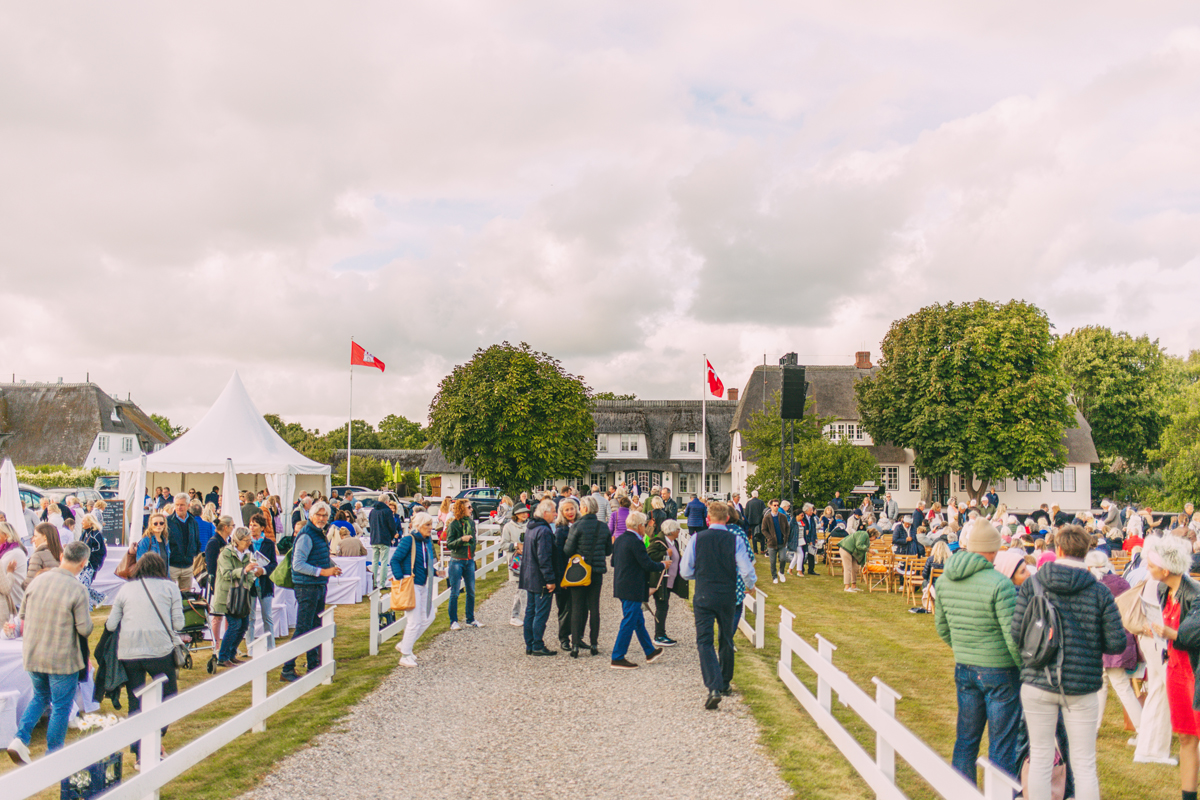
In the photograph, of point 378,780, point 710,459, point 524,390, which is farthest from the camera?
point 710,459

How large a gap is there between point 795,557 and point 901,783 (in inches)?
528

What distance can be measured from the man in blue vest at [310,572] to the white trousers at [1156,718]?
7818mm

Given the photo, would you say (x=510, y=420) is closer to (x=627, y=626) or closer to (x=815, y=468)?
(x=815, y=468)

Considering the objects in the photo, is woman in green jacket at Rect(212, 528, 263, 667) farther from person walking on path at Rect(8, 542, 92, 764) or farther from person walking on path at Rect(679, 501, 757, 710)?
person walking on path at Rect(679, 501, 757, 710)

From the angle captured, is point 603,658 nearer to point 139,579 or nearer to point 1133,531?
point 139,579

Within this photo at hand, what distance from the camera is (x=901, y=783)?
6254 mm

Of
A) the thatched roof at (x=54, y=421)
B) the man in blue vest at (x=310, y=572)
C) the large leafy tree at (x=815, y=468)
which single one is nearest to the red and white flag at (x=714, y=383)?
the large leafy tree at (x=815, y=468)

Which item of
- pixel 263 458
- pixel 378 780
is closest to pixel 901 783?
pixel 378 780

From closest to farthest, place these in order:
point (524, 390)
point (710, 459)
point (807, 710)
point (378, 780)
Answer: point (378, 780)
point (807, 710)
point (524, 390)
point (710, 459)

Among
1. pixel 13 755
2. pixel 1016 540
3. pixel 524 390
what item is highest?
pixel 524 390

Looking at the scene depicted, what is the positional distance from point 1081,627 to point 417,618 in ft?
24.3

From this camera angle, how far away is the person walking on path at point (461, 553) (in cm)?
1109

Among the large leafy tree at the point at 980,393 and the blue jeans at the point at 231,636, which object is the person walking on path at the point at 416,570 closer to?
the blue jeans at the point at 231,636

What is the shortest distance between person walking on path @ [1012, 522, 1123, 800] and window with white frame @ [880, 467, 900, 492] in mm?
43398
